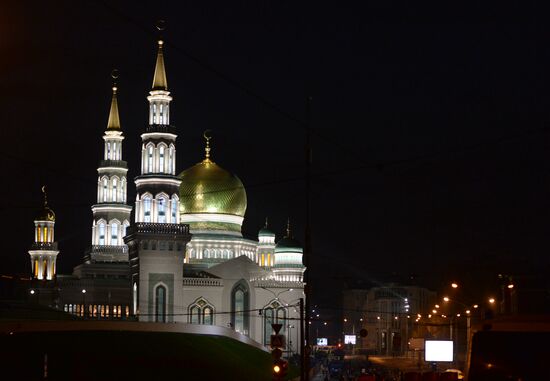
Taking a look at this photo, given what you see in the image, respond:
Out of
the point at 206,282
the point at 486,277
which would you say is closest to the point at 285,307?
the point at 206,282

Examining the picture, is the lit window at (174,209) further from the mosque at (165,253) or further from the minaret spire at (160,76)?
the minaret spire at (160,76)

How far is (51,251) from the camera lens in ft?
359

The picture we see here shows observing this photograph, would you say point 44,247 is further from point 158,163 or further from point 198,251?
point 158,163

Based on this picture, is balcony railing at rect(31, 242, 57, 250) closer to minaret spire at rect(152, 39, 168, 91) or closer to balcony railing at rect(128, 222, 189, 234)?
balcony railing at rect(128, 222, 189, 234)

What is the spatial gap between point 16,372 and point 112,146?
57.0 meters

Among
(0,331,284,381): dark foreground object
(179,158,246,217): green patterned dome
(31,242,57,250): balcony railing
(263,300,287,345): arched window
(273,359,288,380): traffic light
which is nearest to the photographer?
(273,359,288,380): traffic light

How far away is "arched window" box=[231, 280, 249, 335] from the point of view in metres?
103

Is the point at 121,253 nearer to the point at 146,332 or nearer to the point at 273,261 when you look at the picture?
the point at 273,261

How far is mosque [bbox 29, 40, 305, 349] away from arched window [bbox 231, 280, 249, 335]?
9cm

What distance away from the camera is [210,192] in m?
107

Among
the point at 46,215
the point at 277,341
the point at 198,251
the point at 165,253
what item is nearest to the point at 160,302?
the point at 165,253

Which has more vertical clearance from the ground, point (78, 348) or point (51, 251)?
point (51, 251)

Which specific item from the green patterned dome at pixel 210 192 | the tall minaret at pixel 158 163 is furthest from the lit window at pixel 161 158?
the green patterned dome at pixel 210 192

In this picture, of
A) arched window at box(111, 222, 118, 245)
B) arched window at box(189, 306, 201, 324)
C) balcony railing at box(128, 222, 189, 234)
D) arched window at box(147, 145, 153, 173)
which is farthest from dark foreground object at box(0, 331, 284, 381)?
arched window at box(111, 222, 118, 245)
